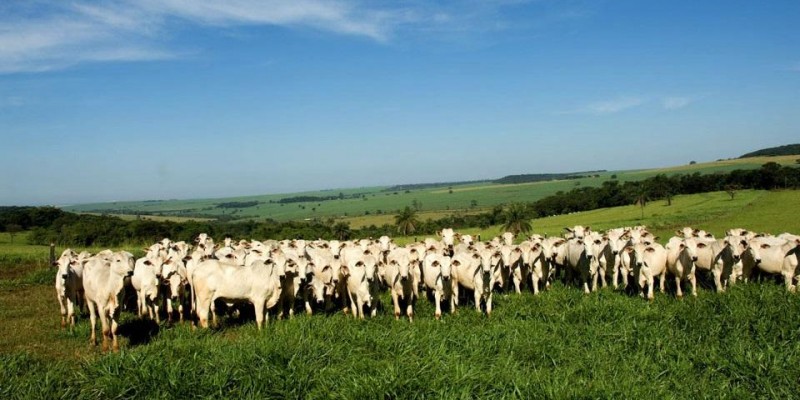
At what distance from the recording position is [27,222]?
63062 millimetres

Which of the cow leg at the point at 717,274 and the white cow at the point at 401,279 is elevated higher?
the white cow at the point at 401,279

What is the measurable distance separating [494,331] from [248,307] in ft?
26.4

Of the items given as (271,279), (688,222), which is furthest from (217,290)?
(688,222)

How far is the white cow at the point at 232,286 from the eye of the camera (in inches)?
511

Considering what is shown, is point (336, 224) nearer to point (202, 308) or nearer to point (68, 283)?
point (68, 283)

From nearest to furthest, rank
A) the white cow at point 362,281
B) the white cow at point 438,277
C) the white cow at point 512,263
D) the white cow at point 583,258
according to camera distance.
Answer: the white cow at point 362,281 < the white cow at point 438,277 < the white cow at point 583,258 < the white cow at point 512,263

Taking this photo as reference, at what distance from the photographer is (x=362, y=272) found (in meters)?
13.8

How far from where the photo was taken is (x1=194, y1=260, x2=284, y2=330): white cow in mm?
12977

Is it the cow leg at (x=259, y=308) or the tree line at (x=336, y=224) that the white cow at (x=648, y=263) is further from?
the tree line at (x=336, y=224)

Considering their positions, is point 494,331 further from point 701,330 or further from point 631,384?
point 701,330

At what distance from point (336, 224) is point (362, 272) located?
241ft

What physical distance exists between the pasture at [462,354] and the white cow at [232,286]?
647 mm

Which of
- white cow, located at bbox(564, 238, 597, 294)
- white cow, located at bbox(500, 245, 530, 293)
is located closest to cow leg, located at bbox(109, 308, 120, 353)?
white cow, located at bbox(500, 245, 530, 293)

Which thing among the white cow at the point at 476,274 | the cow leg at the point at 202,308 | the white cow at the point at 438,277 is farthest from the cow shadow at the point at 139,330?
the white cow at the point at 476,274
